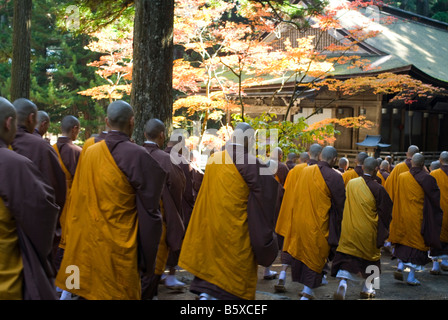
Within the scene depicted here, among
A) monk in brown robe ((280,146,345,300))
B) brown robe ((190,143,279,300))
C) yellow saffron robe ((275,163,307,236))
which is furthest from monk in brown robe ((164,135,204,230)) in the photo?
brown robe ((190,143,279,300))

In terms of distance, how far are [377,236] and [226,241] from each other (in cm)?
331

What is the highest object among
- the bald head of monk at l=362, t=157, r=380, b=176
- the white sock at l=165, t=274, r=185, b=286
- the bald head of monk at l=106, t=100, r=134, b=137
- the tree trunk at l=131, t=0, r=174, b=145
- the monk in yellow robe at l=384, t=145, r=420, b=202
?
the tree trunk at l=131, t=0, r=174, b=145

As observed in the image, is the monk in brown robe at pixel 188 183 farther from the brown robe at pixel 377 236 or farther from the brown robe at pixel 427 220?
the brown robe at pixel 427 220

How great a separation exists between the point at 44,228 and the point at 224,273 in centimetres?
219

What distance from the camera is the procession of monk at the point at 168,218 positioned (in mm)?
2961

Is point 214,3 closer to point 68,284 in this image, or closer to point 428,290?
point 428,290

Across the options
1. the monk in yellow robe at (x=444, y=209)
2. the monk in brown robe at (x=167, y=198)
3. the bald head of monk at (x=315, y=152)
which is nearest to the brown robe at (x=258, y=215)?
the monk in brown robe at (x=167, y=198)

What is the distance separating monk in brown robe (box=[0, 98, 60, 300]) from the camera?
2.85 meters

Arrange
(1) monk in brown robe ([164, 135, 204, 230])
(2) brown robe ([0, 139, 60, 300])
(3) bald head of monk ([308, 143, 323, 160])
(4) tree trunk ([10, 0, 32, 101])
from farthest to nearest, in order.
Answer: (4) tree trunk ([10, 0, 32, 101])
(1) monk in brown robe ([164, 135, 204, 230])
(3) bald head of monk ([308, 143, 323, 160])
(2) brown robe ([0, 139, 60, 300])

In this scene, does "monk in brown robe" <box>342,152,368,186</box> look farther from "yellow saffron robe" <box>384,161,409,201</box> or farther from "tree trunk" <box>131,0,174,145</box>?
"tree trunk" <box>131,0,174,145</box>

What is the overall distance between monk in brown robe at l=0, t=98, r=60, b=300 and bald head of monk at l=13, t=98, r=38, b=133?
1710 mm

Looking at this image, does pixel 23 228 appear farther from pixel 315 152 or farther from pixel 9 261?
pixel 315 152

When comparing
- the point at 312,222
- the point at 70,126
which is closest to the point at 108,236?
the point at 70,126

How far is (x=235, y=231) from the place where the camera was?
Result: 4762 millimetres
